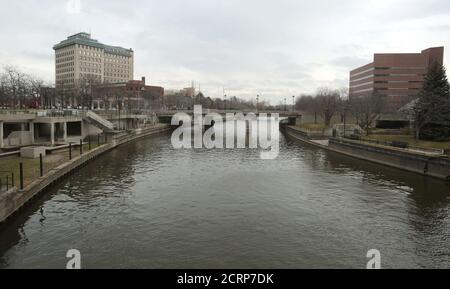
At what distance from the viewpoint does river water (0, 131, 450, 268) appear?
1906 centimetres

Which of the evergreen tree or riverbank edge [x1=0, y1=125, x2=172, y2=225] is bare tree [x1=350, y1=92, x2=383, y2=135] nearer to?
the evergreen tree

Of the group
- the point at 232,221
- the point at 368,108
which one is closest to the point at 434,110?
the point at 368,108

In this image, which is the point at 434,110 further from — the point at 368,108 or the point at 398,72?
the point at 398,72

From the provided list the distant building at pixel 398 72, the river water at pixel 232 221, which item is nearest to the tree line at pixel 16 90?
the river water at pixel 232 221

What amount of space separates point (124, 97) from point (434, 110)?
430 feet

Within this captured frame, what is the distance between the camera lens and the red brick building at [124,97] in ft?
435

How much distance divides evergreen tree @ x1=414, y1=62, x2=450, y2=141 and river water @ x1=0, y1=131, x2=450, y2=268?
15.2 metres

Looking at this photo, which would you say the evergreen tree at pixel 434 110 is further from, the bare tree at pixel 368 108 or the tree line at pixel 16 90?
the tree line at pixel 16 90

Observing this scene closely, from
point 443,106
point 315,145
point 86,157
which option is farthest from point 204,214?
point 315,145

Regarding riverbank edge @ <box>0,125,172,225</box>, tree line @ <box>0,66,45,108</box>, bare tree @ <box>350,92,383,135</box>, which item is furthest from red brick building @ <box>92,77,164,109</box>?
bare tree @ <box>350,92,383,135</box>

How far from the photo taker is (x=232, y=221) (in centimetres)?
2469

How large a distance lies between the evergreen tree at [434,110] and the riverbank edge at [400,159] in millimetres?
9282

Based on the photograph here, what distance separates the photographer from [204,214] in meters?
26.3
